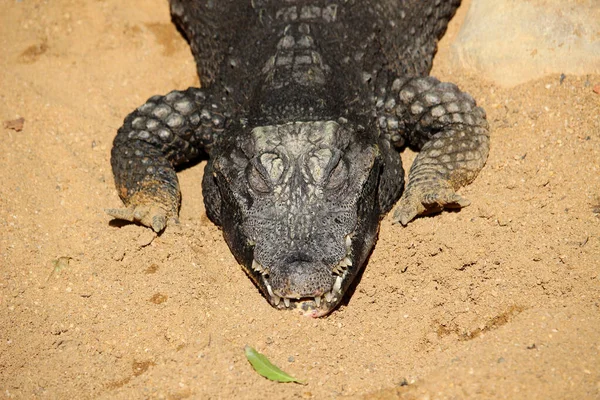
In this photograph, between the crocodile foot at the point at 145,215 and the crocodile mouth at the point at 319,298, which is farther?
the crocodile foot at the point at 145,215

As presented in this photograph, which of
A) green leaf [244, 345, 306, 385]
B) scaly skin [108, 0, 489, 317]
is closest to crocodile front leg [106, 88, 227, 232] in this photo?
scaly skin [108, 0, 489, 317]

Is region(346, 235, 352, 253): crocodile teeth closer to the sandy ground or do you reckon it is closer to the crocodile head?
the crocodile head

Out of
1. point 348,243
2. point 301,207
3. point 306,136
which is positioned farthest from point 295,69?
point 348,243

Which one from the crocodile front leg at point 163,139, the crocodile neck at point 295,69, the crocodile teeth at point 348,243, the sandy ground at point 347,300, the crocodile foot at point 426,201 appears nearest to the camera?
the sandy ground at point 347,300

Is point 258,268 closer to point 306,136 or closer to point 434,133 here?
point 306,136

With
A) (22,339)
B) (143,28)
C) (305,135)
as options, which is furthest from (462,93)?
(22,339)

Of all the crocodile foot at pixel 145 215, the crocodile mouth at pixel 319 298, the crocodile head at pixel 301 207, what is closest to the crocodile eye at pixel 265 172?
the crocodile head at pixel 301 207

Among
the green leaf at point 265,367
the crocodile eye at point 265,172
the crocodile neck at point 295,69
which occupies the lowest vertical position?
the green leaf at point 265,367

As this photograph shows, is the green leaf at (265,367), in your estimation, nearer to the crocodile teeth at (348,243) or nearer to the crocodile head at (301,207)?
the crocodile head at (301,207)
